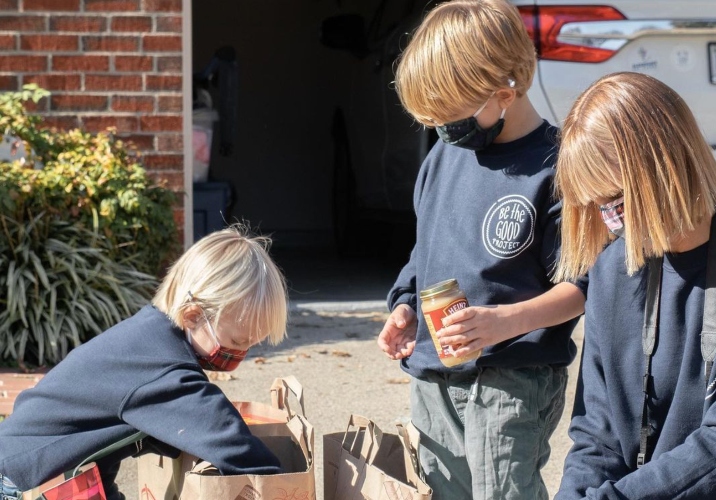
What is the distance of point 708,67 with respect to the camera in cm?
558

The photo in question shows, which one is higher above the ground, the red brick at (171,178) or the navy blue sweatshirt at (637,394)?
the navy blue sweatshirt at (637,394)

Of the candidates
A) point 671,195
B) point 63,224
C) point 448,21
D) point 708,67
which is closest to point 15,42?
point 63,224

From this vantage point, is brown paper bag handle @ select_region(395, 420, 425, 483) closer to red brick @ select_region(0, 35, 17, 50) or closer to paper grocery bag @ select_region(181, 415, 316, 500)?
paper grocery bag @ select_region(181, 415, 316, 500)

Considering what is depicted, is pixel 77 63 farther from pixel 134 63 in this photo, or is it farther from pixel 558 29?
pixel 558 29

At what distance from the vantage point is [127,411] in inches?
98.7

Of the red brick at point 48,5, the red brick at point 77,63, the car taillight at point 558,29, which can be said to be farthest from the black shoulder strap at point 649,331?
the red brick at point 48,5

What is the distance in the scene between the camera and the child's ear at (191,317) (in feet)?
8.54

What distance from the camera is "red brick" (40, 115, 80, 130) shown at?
6.23 metres

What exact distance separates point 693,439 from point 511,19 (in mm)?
1111

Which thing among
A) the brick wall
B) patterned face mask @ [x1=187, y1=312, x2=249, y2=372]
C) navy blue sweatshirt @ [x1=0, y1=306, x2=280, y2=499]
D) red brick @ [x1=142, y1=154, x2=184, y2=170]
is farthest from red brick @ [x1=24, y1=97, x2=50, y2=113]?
patterned face mask @ [x1=187, y1=312, x2=249, y2=372]

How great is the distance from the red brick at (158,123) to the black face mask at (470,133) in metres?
3.95

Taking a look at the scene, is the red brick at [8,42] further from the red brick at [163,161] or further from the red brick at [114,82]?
the red brick at [163,161]

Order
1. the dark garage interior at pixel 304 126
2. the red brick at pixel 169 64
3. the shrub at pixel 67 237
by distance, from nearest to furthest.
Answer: the shrub at pixel 67 237
the red brick at pixel 169 64
the dark garage interior at pixel 304 126

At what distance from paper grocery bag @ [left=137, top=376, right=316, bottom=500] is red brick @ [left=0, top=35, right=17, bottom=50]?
159 inches
